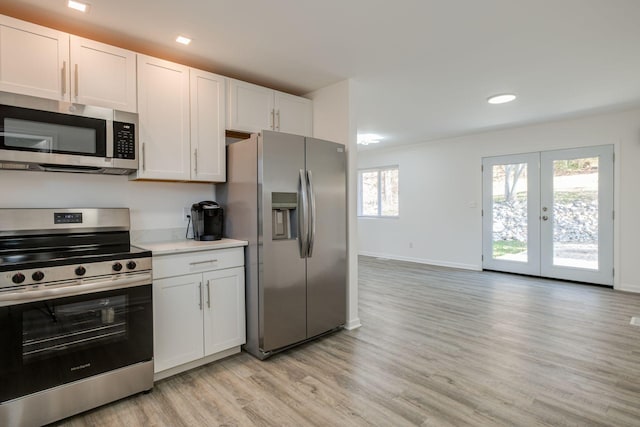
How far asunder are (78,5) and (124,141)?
2.70 feet

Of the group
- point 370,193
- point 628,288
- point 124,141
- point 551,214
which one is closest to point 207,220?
point 124,141

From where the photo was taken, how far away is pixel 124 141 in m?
2.32

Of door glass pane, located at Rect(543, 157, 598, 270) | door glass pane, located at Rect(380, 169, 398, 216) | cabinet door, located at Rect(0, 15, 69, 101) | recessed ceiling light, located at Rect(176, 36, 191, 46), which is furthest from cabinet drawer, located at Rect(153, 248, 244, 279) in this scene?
door glass pane, located at Rect(380, 169, 398, 216)

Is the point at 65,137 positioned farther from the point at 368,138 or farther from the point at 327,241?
the point at 368,138

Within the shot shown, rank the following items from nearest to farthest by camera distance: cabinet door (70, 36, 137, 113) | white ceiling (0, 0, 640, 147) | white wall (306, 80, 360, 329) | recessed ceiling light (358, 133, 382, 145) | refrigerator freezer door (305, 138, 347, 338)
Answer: white ceiling (0, 0, 640, 147)
cabinet door (70, 36, 137, 113)
refrigerator freezer door (305, 138, 347, 338)
white wall (306, 80, 360, 329)
recessed ceiling light (358, 133, 382, 145)

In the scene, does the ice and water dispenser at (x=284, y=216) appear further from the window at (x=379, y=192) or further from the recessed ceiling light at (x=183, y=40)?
the window at (x=379, y=192)

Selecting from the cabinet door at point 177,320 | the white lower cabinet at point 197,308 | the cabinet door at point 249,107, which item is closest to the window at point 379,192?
the cabinet door at point 249,107

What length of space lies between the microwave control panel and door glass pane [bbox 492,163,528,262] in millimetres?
5536

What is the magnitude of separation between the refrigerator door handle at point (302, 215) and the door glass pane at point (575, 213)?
4386 millimetres

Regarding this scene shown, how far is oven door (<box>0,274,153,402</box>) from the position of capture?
174cm

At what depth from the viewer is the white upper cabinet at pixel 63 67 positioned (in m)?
2.00

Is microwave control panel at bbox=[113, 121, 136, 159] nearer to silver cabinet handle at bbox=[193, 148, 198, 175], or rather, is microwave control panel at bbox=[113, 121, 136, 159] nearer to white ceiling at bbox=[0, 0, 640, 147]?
silver cabinet handle at bbox=[193, 148, 198, 175]

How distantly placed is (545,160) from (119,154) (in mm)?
5686

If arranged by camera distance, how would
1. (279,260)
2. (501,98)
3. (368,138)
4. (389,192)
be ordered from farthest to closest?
(389,192), (368,138), (501,98), (279,260)
